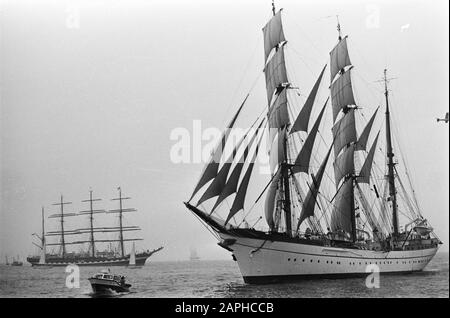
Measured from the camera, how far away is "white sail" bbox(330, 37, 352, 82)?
22.1m

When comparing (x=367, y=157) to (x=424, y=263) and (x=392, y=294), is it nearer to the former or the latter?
(x=424, y=263)

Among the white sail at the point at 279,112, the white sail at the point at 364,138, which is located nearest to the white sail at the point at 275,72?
the white sail at the point at 279,112

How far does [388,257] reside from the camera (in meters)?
25.5

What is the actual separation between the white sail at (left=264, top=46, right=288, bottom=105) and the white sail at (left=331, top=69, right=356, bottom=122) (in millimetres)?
3702

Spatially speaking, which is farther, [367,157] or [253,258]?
[367,157]

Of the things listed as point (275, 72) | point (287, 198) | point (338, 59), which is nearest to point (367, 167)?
point (338, 59)

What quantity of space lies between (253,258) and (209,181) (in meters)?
3.26

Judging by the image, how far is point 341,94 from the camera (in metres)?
25.3

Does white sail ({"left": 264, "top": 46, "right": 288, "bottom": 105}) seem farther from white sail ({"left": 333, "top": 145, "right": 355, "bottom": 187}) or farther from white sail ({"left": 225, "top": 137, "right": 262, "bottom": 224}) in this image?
white sail ({"left": 333, "top": 145, "right": 355, "bottom": 187})

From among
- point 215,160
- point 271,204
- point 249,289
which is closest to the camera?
point 215,160

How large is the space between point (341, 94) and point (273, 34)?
6.03m

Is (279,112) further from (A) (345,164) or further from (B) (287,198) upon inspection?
(A) (345,164)
